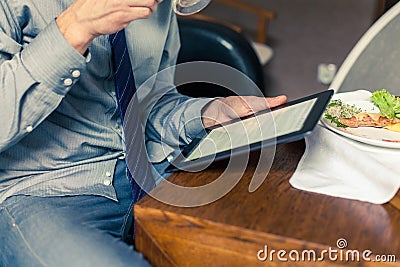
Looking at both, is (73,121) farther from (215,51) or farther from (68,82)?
(215,51)

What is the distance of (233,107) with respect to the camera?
100 centimetres

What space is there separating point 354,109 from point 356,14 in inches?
81.5

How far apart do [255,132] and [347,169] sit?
0.13 meters

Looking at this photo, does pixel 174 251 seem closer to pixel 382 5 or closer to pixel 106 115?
pixel 106 115

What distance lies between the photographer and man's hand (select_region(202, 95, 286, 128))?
0.97m

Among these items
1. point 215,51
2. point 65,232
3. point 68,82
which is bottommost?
point 215,51

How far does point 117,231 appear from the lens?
0.97 meters

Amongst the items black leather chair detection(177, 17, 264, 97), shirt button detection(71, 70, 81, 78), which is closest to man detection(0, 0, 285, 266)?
shirt button detection(71, 70, 81, 78)

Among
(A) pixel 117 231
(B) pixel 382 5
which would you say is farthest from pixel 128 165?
(B) pixel 382 5

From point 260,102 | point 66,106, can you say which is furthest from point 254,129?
point 66,106

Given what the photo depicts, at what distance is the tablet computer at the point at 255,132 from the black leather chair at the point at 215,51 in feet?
1.77

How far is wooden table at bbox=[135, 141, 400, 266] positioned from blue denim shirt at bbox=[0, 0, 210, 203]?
0.77 feet

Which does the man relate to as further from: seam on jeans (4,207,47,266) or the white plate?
the white plate

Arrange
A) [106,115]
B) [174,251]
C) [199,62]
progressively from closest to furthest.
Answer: [174,251] → [106,115] → [199,62]
